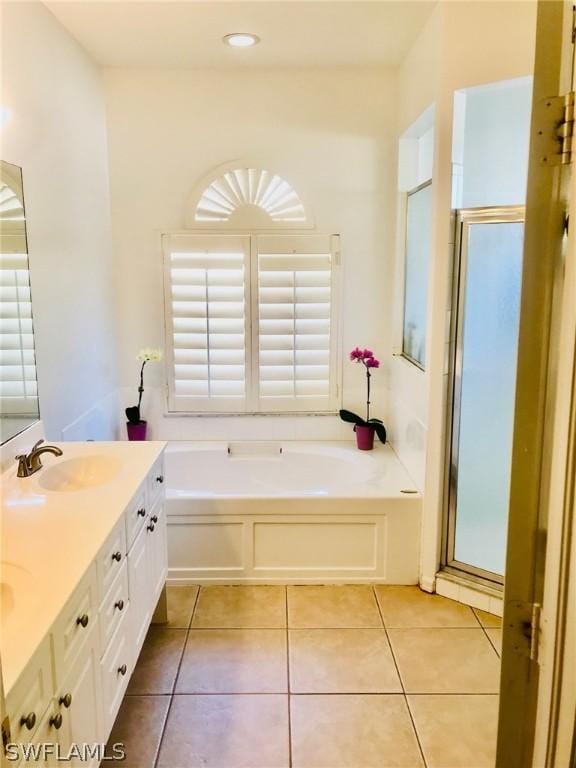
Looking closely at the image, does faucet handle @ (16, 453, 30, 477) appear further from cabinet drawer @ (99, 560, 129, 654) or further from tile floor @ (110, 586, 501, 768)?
tile floor @ (110, 586, 501, 768)

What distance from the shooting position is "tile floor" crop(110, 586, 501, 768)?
209 centimetres

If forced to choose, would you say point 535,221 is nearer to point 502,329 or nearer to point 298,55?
point 502,329

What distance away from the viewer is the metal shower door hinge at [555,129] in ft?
3.34

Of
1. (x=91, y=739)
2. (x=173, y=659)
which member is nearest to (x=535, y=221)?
(x=91, y=739)

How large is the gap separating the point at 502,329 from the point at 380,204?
1324 millimetres

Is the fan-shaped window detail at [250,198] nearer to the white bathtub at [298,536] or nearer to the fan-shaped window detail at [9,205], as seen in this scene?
the fan-shaped window detail at [9,205]

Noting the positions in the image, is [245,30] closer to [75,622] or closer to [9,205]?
[9,205]

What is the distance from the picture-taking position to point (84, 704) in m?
1.63

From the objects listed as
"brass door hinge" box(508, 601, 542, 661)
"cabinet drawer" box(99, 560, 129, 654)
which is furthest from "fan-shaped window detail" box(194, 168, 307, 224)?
"brass door hinge" box(508, 601, 542, 661)

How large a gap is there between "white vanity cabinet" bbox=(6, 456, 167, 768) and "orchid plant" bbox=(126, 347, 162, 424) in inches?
54.2

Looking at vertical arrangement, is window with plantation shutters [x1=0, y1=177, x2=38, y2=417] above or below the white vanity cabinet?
above

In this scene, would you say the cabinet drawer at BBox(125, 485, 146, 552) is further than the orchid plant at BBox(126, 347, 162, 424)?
No

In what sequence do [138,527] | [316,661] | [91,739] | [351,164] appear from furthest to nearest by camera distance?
[351,164] < [316,661] < [138,527] < [91,739]

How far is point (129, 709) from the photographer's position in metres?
2.28
